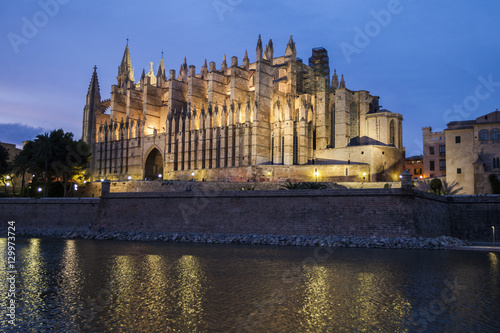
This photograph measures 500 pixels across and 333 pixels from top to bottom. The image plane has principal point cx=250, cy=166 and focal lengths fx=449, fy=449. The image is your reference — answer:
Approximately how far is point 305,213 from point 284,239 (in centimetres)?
228

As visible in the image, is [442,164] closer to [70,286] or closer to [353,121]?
[353,121]

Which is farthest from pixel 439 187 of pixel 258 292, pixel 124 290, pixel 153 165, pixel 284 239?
pixel 153 165

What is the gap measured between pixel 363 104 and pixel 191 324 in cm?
4319

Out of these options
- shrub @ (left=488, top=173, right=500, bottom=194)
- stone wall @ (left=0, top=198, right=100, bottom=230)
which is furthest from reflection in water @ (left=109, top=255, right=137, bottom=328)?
shrub @ (left=488, top=173, right=500, bottom=194)

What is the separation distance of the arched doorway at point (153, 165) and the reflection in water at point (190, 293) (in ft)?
139

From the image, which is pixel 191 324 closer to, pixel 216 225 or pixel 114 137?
pixel 216 225

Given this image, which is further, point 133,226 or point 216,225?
point 133,226

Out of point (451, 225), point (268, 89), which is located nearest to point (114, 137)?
point (268, 89)

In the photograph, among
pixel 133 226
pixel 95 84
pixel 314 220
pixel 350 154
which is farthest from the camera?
pixel 95 84

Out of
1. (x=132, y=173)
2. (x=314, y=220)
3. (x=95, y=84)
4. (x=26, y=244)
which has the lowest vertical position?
(x=26, y=244)

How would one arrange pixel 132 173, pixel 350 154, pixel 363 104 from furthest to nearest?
pixel 132 173 < pixel 363 104 < pixel 350 154

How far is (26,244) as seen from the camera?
95.6ft

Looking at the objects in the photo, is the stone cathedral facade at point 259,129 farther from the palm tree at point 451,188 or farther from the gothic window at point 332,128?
the palm tree at point 451,188

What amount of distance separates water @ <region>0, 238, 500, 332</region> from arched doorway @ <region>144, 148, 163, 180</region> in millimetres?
38794
